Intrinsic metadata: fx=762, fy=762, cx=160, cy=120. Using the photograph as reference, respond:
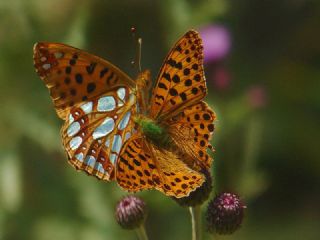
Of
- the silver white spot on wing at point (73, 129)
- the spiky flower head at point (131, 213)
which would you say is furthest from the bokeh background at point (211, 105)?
the silver white spot on wing at point (73, 129)

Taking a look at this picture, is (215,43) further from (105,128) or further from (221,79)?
(105,128)

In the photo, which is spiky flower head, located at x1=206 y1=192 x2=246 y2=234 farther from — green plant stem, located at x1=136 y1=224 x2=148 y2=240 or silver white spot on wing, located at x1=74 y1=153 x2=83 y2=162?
silver white spot on wing, located at x1=74 y1=153 x2=83 y2=162

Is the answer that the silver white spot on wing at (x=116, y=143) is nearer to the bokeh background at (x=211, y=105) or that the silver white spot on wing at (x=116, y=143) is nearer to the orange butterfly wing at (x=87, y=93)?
the orange butterfly wing at (x=87, y=93)

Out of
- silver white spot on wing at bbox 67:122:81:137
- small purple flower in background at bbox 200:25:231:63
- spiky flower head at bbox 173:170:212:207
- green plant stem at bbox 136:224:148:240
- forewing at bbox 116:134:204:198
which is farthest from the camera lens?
small purple flower in background at bbox 200:25:231:63

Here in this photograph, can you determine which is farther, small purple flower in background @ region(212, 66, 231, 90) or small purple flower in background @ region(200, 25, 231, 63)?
small purple flower in background @ region(200, 25, 231, 63)

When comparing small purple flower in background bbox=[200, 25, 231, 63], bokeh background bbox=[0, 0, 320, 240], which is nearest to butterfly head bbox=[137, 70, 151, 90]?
bokeh background bbox=[0, 0, 320, 240]

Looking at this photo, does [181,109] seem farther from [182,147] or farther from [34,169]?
[34,169]

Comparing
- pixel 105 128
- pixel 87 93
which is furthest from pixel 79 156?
pixel 87 93
